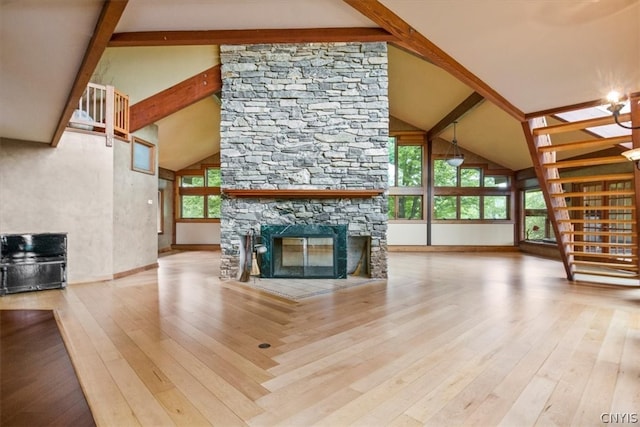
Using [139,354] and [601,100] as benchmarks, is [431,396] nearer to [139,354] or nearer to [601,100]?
[139,354]

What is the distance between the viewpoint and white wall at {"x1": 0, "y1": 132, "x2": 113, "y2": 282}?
14.1 feet

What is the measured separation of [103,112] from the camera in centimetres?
520

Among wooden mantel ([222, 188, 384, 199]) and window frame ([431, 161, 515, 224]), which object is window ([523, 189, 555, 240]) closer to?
window frame ([431, 161, 515, 224])

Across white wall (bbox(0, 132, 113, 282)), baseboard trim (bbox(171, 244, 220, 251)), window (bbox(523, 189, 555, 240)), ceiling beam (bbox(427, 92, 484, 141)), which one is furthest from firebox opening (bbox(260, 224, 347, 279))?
window (bbox(523, 189, 555, 240))

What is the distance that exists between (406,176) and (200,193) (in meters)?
6.90

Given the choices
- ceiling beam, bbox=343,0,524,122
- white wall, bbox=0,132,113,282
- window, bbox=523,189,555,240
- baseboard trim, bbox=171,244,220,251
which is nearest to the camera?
ceiling beam, bbox=343,0,524,122

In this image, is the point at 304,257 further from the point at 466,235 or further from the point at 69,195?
the point at 466,235

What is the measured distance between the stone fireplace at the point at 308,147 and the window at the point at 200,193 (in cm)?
499

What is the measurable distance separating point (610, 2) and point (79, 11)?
3.02m

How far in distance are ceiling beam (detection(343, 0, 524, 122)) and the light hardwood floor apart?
2271mm

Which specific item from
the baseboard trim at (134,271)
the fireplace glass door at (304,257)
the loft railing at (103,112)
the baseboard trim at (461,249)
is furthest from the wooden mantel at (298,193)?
the baseboard trim at (461,249)

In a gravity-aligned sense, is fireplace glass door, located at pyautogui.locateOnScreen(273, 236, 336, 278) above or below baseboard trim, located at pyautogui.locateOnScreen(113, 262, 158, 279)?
above

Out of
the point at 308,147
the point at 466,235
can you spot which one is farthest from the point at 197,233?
the point at 466,235

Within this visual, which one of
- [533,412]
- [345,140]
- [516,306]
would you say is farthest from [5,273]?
[516,306]
